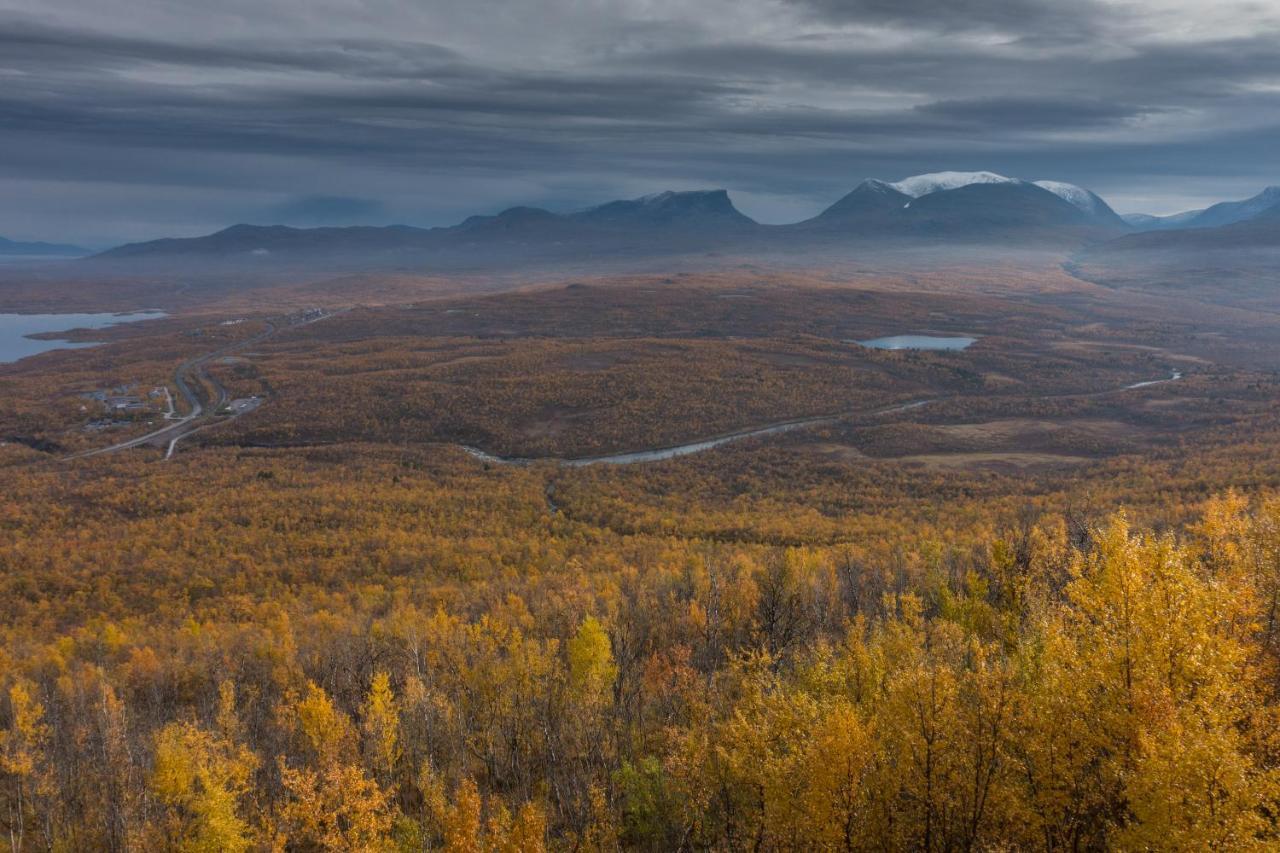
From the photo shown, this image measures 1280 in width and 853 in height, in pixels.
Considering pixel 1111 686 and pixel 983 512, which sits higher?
pixel 1111 686

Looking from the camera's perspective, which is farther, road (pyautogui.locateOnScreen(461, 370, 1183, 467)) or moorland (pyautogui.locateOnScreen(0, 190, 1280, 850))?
road (pyautogui.locateOnScreen(461, 370, 1183, 467))

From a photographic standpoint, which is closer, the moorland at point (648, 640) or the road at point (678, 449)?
the moorland at point (648, 640)

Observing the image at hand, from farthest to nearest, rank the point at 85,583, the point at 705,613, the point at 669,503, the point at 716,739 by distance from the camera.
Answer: the point at 669,503, the point at 85,583, the point at 705,613, the point at 716,739

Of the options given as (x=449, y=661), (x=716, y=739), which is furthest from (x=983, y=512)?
(x=716, y=739)

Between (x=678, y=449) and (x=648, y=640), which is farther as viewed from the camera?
(x=678, y=449)

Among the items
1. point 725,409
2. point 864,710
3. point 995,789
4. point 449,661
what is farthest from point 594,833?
point 725,409

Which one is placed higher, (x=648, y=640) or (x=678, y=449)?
(x=648, y=640)

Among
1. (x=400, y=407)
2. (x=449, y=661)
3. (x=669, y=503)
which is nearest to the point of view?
(x=449, y=661)

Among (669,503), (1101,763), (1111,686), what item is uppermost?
(1111,686)

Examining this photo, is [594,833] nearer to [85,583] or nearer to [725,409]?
[85,583]

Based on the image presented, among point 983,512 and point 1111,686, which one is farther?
point 983,512
